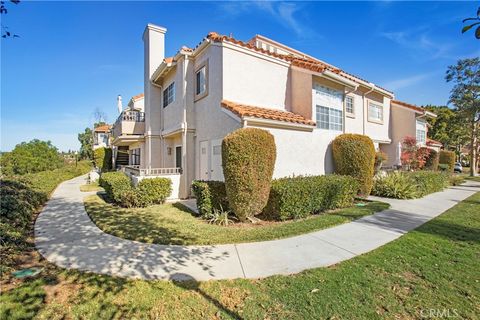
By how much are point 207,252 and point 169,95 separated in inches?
497

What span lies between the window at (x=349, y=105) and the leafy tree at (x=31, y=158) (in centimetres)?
3401

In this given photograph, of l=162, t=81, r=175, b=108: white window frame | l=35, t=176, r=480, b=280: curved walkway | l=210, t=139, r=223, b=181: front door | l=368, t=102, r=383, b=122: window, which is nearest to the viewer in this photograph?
l=35, t=176, r=480, b=280: curved walkway

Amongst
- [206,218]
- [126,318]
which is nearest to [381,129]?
[206,218]

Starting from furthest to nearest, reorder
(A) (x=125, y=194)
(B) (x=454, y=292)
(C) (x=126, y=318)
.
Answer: (A) (x=125, y=194)
(B) (x=454, y=292)
(C) (x=126, y=318)

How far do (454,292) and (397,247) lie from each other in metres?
1.96

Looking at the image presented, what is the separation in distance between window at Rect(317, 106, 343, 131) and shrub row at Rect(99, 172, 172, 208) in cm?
863

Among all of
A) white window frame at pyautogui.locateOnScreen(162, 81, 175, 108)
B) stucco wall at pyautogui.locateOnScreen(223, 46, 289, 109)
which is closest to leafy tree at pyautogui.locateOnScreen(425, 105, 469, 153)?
stucco wall at pyautogui.locateOnScreen(223, 46, 289, 109)

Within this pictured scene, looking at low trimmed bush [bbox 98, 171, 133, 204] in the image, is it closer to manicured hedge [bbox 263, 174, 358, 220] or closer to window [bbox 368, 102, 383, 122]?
manicured hedge [bbox 263, 174, 358, 220]

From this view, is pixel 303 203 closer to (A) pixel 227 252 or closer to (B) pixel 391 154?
(A) pixel 227 252

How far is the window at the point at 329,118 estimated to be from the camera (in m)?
12.7

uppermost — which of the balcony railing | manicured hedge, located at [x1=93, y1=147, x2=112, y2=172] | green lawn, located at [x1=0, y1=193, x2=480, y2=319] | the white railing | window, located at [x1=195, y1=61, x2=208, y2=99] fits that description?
window, located at [x1=195, y1=61, x2=208, y2=99]

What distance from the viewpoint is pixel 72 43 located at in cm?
1105

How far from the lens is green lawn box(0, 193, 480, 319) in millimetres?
3488

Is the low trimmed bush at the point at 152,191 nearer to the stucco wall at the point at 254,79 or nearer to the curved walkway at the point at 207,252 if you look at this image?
the curved walkway at the point at 207,252
